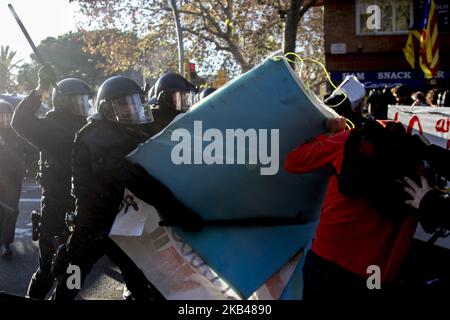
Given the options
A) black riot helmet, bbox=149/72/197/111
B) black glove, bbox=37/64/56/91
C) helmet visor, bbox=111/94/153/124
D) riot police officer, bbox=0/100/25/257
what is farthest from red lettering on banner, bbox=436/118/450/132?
riot police officer, bbox=0/100/25/257

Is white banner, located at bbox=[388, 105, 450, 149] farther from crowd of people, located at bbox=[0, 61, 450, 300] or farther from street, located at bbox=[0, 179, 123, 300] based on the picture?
street, located at bbox=[0, 179, 123, 300]

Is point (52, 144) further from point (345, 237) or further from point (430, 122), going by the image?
point (430, 122)

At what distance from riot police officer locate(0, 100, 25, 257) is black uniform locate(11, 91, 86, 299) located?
167 centimetres

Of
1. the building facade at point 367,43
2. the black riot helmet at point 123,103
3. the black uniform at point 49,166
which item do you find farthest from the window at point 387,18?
the black riot helmet at point 123,103

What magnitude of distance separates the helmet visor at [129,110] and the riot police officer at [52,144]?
102 centimetres

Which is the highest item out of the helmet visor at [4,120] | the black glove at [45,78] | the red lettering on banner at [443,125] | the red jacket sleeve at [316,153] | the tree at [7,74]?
the black glove at [45,78]

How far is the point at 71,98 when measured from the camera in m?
5.04

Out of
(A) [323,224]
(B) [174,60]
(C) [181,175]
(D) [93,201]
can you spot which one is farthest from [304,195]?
(B) [174,60]

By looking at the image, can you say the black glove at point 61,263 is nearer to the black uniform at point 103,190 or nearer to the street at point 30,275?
the black uniform at point 103,190

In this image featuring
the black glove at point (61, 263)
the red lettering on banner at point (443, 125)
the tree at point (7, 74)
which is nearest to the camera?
the black glove at point (61, 263)

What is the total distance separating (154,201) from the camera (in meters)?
3.37

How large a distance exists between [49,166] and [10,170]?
6.62 feet

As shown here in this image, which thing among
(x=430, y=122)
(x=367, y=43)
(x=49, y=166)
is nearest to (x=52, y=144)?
(x=49, y=166)

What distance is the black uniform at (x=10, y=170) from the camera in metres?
6.57
